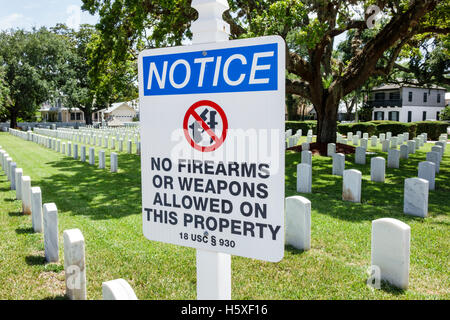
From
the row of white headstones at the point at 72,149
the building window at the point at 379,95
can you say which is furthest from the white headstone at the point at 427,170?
the building window at the point at 379,95

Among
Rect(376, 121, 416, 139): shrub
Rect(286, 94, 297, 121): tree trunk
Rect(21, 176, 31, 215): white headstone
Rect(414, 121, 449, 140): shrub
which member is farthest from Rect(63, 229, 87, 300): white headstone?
Rect(286, 94, 297, 121): tree trunk

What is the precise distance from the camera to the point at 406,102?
49938 millimetres

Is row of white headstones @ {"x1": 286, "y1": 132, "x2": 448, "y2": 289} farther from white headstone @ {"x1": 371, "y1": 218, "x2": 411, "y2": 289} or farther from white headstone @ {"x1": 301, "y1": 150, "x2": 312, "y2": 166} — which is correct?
white headstone @ {"x1": 301, "y1": 150, "x2": 312, "y2": 166}

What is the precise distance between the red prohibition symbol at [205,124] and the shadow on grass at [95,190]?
6.60m

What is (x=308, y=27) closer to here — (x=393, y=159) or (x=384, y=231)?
(x=393, y=159)

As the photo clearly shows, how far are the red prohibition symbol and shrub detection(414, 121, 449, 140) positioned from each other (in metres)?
34.3

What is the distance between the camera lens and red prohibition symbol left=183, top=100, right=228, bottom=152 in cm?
168

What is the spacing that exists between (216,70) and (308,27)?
10.4 meters

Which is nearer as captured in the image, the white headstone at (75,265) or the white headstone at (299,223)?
the white headstone at (75,265)

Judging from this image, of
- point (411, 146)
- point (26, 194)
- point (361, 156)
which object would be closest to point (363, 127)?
point (411, 146)

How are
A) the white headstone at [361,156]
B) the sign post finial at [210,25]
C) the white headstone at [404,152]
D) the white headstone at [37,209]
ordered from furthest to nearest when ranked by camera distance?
the white headstone at [404,152]
the white headstone at [361,156]
the white headstone at [37,209]
the sign post finial at [210,25]

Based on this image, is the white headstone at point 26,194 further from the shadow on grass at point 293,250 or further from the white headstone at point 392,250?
the white headstone at point 392,250

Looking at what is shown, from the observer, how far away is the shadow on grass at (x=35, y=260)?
5.30m
